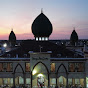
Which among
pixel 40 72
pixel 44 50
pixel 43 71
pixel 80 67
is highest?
pixel 44 50

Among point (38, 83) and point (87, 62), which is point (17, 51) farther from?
point (87, 62)

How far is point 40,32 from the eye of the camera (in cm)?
4922

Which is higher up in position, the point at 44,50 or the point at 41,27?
the point at 41,27

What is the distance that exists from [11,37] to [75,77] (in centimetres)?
4069

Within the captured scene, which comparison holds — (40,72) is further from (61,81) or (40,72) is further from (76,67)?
(76,67)

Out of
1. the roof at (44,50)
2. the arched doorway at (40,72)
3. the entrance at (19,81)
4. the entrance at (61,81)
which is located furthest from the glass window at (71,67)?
the entrance at (19,81)

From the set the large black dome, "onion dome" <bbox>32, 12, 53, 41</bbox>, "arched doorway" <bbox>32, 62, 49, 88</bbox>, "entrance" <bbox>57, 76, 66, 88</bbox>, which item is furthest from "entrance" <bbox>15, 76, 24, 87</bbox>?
the large black dome

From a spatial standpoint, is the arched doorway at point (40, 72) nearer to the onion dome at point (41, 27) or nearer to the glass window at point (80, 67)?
the glass window at point (80, 67)

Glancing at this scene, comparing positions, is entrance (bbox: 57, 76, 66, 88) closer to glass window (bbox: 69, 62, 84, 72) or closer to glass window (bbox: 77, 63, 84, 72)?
glass window (bbox: 69, 62, 84, 72)

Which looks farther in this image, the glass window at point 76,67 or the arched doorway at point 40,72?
the glass window at point 76,67

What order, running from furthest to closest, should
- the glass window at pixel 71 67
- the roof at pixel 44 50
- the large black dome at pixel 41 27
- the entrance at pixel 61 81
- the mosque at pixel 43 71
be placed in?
the large black dome at pixel 41 27 → the roof at pixel 44 50 → the entrance at pixel 61 81 → the glass window at pixel 71 67 → the mosque at pixel 43 71

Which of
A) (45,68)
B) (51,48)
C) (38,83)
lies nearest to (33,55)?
(45,68)

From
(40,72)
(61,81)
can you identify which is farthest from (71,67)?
(40,72)

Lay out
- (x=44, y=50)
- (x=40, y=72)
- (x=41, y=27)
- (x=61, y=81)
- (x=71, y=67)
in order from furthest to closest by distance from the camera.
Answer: (x=41, y=27), (x=44, y=50), (x=61, y=81), (x=71, y=67), (x=40, y=72)
